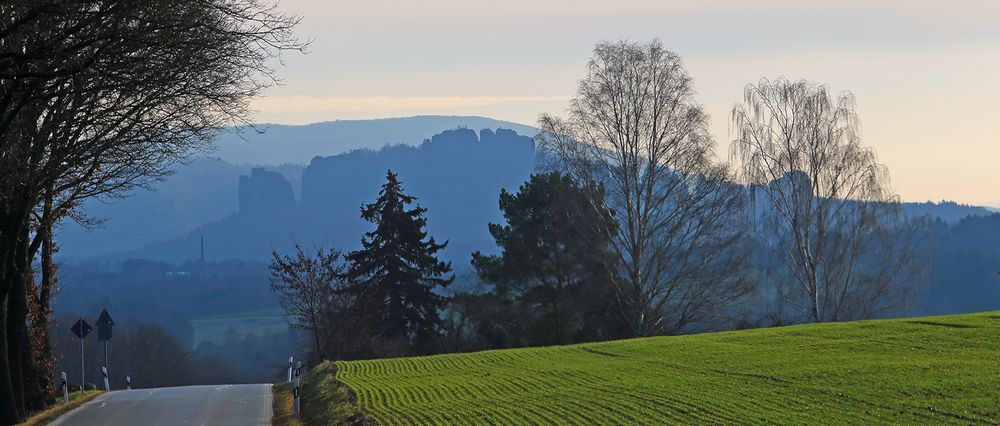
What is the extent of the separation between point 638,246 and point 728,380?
1086 inches

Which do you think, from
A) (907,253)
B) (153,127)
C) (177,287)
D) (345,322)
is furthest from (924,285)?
(177,287)

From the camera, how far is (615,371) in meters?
28.4

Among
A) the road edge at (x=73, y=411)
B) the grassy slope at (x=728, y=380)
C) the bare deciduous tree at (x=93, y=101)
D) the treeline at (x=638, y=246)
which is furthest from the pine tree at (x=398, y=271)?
the bare deciduous tree at (x=93, y=101)

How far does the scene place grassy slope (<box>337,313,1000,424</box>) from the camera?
18312 mm

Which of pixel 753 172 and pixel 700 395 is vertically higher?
pixel 753 172

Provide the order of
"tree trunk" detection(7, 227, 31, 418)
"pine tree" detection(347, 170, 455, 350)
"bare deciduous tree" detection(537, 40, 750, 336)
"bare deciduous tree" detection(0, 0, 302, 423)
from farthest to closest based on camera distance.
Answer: "pine tree" detection(347, 170, 455, 350) → "bare deciduous tree" detection(537, 40, 750, 336) → "tree trunk" detection(7, 227, 31, 418) → "bare deciduous tree" detection(0, 0, 302, 423)

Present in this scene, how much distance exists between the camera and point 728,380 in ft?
77.2

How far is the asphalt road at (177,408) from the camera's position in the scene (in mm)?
25344

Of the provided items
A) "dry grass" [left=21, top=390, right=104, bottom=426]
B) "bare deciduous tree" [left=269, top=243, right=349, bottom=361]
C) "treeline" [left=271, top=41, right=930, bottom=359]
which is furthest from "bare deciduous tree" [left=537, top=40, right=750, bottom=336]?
"dry grass" [left=21, top=390, right=104, bottom=426]

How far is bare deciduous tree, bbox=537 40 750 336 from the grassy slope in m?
13.1

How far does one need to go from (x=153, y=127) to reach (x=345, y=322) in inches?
1236

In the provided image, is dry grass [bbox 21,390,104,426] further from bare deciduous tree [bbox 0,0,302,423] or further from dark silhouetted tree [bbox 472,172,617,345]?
dark silhouetted tree [bbox 472,172,617,345]

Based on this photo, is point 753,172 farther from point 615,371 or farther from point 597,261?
point 615,371

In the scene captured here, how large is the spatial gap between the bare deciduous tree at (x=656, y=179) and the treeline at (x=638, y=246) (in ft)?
0.21
